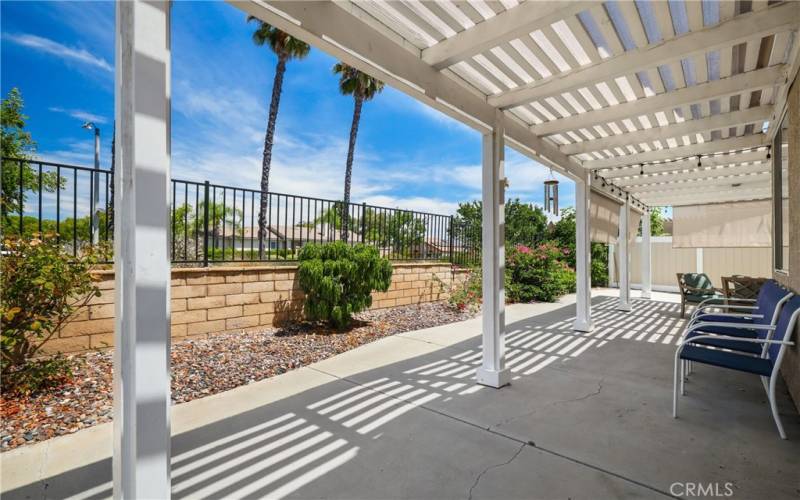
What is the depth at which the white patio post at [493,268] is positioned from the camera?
3.19 m

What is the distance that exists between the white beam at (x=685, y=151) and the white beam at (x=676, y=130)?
75cm

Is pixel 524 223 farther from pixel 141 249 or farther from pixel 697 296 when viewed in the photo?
pixel 141 249

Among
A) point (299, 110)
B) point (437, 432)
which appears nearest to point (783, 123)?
point (437, 432)

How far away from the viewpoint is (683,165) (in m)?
5.41

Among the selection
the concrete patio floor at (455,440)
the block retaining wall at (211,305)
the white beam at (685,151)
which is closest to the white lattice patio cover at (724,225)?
the white beam at (685,151)

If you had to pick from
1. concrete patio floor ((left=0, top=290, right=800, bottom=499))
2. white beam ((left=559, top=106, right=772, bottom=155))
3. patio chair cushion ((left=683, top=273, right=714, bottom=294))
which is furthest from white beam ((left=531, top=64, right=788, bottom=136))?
patio chair cushion ((left=683, top=273, right=714, bottom=294))

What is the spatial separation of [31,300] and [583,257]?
6.06 meters

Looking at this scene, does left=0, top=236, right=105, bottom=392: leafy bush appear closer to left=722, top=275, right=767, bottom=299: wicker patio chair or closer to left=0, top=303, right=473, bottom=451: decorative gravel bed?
left=0, top=303, right=473, bottom=451: decorative gravel bed

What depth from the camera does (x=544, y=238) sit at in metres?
10.6

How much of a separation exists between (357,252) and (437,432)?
10.3ft

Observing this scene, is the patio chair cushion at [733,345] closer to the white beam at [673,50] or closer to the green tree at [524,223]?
the white beam at [673,50]

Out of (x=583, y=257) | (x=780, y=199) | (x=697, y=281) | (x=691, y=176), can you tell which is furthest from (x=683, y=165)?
(x=697, y=281)

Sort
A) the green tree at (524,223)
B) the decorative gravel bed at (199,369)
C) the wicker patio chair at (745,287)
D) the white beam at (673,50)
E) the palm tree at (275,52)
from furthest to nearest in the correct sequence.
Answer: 1. the green tree at (524,223)
2. the palm tree at (275,52)
3. the wicker patio chair at (745,287)
4. the decorative gravel bed at (199,369)
5. the white beam at (673,50)

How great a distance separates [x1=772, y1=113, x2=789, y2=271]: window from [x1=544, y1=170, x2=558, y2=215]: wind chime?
2.21 metres
